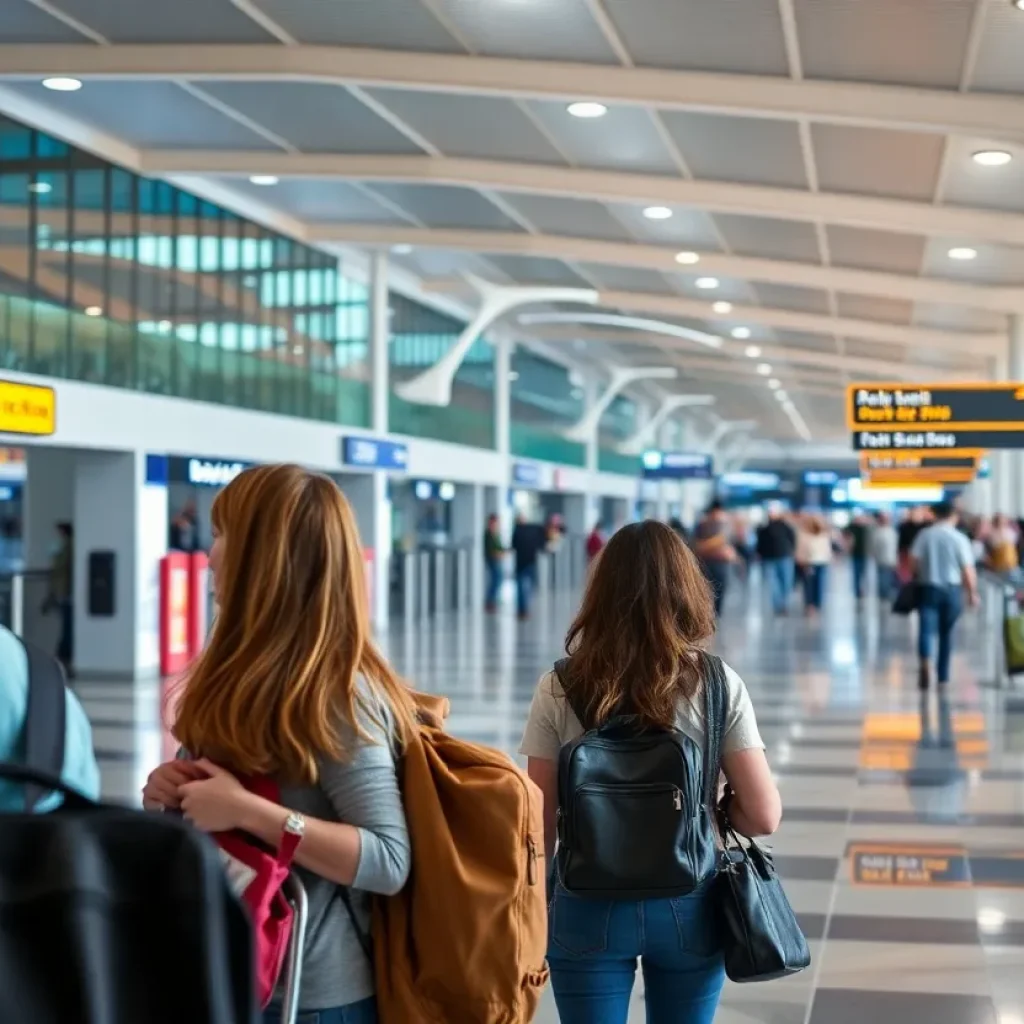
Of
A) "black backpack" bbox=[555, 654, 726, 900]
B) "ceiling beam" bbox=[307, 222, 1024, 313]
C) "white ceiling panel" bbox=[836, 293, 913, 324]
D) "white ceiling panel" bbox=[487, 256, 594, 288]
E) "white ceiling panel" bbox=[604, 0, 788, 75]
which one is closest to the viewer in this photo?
"black backpack" bbox=[555, 654, 726, 900]

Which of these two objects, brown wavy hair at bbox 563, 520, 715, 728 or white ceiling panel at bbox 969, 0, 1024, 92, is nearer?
brown wavy hair at bbox 563, 520, 715, 728

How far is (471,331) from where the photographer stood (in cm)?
2555

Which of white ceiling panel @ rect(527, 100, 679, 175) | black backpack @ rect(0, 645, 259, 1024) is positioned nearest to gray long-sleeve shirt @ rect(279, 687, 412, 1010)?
black backpack @ rect(0, 645, 259, 1024)

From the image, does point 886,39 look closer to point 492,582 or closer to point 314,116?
point 314,116

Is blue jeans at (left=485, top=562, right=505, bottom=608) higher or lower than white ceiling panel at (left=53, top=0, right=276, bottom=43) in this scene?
lower

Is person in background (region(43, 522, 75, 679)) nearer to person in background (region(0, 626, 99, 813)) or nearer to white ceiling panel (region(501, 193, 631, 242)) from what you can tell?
white ceiling panel (region(501, 193, 631, 242))

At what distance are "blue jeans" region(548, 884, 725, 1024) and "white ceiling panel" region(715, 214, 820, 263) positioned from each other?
17.1 m

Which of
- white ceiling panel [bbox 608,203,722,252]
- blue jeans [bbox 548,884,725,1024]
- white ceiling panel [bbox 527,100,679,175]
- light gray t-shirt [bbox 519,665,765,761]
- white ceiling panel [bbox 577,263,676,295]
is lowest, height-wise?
blue jeans [bbox 548,884,725,1024]

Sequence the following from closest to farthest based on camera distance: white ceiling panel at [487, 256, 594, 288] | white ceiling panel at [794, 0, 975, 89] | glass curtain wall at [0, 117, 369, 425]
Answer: white ceiling panel at [794, 0, 975, 89] < glass curtain wall at [0, 117, 369, 425] < white ceiling panel at [487, 256, 594, 288]

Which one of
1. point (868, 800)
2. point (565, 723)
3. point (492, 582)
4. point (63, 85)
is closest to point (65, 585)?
point (63, 85)

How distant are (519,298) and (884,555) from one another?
912cm

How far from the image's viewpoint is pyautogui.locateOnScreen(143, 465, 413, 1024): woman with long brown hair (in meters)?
2.43

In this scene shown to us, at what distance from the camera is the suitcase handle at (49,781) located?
51.3 inches

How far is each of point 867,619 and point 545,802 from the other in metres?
26.1
